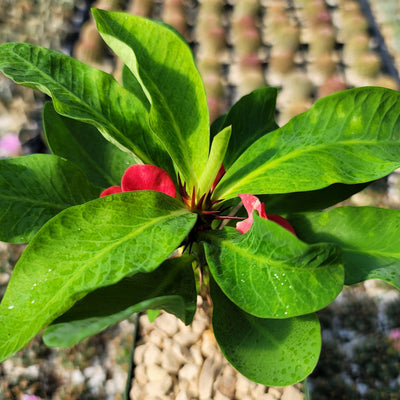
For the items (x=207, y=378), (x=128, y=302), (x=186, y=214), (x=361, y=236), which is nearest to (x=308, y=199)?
(x=361, y=236)

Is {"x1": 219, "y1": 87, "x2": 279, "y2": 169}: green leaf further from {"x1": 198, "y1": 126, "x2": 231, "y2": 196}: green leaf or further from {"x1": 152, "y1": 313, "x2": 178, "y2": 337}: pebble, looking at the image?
{"x1": 152, "y1": 313, "x2": 178, "y2": 337}: pebble

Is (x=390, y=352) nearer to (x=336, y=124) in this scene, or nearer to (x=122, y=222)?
(x=336, y=124)

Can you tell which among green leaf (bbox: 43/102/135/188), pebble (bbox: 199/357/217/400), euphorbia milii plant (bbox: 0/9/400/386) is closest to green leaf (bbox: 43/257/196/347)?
euphorbia milii plant (bbox: 0/9/400/386)

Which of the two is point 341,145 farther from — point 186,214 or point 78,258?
point 78,258

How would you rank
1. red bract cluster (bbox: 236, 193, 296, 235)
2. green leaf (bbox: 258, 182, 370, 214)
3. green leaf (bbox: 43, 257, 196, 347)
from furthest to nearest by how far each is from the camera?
green leaf (bbox: 258, 182, 370, 214) < red bract cluster (bbox: 236, 193, 296, 235) < green leaf (bbox: 43, 257, 196, 347)

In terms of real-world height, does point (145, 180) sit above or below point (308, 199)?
above

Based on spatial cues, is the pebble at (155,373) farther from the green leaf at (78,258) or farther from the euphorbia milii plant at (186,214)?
the green leaf at (78,258)
